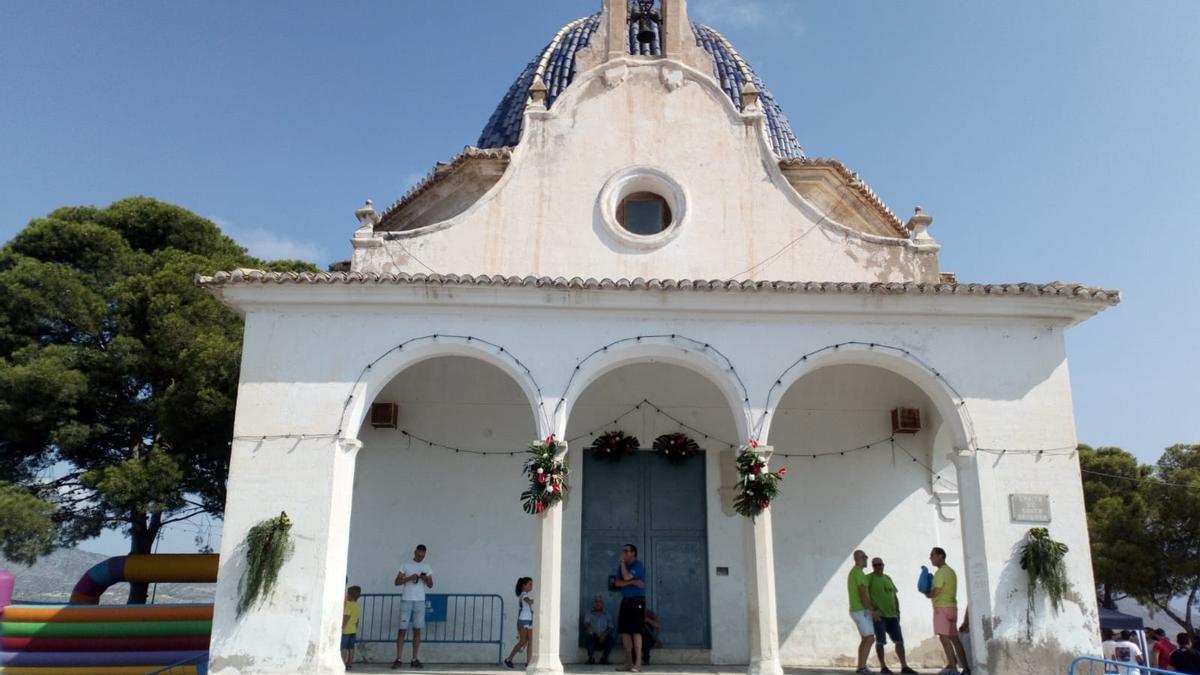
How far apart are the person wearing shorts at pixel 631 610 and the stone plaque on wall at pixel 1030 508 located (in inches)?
168

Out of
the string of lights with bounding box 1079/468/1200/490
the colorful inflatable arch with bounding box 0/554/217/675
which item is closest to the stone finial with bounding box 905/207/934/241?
the colorful inflatable arch with bounding box 0/554/217/675

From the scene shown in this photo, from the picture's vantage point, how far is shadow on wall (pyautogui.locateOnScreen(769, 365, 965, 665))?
12.2 metres

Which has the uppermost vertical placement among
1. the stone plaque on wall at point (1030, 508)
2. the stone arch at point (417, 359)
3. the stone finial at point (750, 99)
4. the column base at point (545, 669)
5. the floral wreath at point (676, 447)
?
the stone finial at point (750, 99)

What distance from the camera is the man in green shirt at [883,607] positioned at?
10.7 metres

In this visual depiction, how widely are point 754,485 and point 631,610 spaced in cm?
205

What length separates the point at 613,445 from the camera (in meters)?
12.6

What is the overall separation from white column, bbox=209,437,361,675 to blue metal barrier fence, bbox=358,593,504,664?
2.06 metres

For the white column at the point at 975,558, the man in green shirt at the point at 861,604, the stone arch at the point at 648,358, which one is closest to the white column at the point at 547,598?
the stone arch at the point at 648,358

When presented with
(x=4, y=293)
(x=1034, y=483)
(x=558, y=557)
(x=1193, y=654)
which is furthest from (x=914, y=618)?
(x=4, y=293)

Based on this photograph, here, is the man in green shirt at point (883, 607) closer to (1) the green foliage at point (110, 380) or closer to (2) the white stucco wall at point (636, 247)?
(2) the white stucco wall at point (636, 247)

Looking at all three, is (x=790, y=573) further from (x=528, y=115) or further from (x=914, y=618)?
(x=528, y=115)

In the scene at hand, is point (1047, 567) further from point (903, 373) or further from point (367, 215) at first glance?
point (367, 215)

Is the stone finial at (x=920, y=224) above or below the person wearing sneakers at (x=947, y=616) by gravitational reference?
above

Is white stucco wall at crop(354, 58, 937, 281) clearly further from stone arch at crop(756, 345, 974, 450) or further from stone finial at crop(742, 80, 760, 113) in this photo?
stone arch at crop(756, 345, 974, 450)
